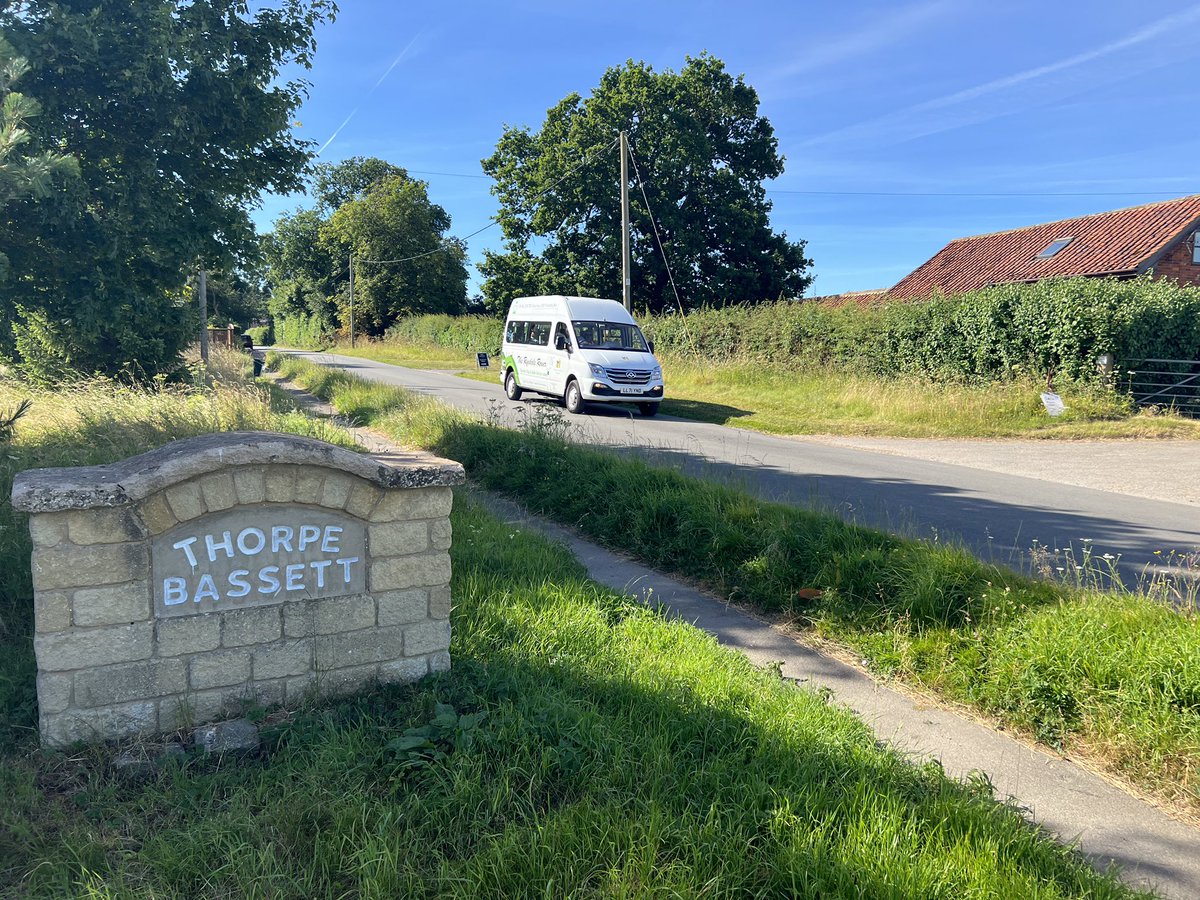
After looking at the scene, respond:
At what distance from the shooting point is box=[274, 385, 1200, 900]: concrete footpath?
2.91 m

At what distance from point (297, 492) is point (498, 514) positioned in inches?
172

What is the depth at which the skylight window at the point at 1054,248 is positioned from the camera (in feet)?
99.8

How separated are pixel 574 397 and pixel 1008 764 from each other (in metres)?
14.7

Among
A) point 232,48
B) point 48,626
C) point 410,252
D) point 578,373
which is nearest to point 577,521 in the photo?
point 48,626

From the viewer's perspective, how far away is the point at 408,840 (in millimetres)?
2641

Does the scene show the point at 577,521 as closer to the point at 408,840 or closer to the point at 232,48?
the point at 408,840

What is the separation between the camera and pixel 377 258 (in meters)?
58.6

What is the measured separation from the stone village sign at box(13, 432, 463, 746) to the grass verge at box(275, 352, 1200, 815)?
2.64m

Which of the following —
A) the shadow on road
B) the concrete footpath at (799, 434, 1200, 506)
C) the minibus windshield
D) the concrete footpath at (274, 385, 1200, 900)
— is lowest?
the concrete footpath at (274, 385, 1200, 900)

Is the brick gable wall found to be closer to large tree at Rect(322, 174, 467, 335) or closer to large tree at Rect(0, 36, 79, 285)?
large tree at Rect(0, 36, 79, 285)

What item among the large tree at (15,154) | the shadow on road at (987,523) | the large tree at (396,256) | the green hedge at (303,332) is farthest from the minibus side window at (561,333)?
the green hedge at (303,332)

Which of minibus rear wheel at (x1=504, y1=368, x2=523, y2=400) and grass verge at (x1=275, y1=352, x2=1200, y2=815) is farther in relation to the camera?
minibus rear wheel at (x1=504, y1=368, x2=523, y2=400)

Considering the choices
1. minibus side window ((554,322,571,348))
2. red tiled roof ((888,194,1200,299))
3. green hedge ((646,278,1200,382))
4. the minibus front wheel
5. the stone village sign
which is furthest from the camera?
red tiled roof ((888,194,1200,299))

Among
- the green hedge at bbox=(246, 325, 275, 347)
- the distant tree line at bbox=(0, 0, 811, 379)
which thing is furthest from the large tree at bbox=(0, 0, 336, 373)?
the green hedge at bbox=(246, 325, 275, 347)
